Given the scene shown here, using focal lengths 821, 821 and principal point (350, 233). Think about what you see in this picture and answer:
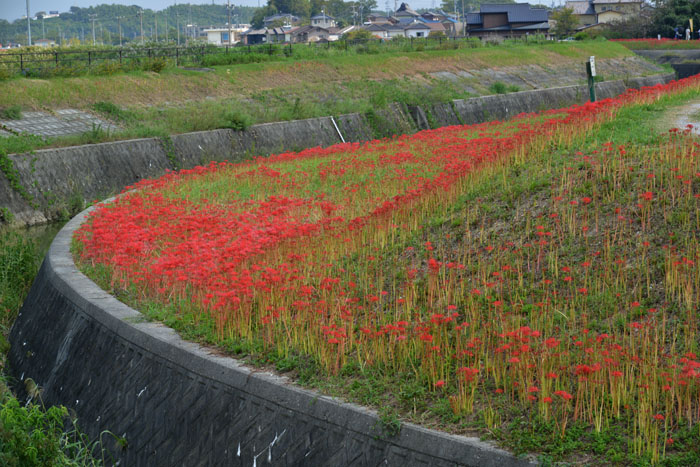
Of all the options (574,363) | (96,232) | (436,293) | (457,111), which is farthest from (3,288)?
(457,111)

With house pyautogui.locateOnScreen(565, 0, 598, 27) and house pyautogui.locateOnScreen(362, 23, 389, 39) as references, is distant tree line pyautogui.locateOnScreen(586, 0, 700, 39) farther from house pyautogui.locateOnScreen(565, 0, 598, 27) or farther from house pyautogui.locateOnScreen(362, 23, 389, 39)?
house pyautogui.locateOnScreen(362, 23, 389, 39)

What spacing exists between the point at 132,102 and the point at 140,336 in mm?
22666

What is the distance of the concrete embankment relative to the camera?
19.9 meters

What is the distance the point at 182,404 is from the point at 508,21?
8860cm

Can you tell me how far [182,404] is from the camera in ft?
24.3

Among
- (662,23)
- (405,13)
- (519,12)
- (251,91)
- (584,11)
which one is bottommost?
(251,91)

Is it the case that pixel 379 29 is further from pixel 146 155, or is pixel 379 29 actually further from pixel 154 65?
pixel 146 155

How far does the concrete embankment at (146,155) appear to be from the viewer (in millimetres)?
19875

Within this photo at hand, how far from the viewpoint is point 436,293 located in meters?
8.85

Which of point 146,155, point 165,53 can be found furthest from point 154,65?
point 146,155

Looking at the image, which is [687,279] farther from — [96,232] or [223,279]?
[96,232]

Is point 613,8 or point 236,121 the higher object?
point 613,8

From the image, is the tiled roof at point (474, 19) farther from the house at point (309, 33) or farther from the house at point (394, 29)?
the house at point (394, 29)

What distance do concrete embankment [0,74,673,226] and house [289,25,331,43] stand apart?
78133 millimetres
